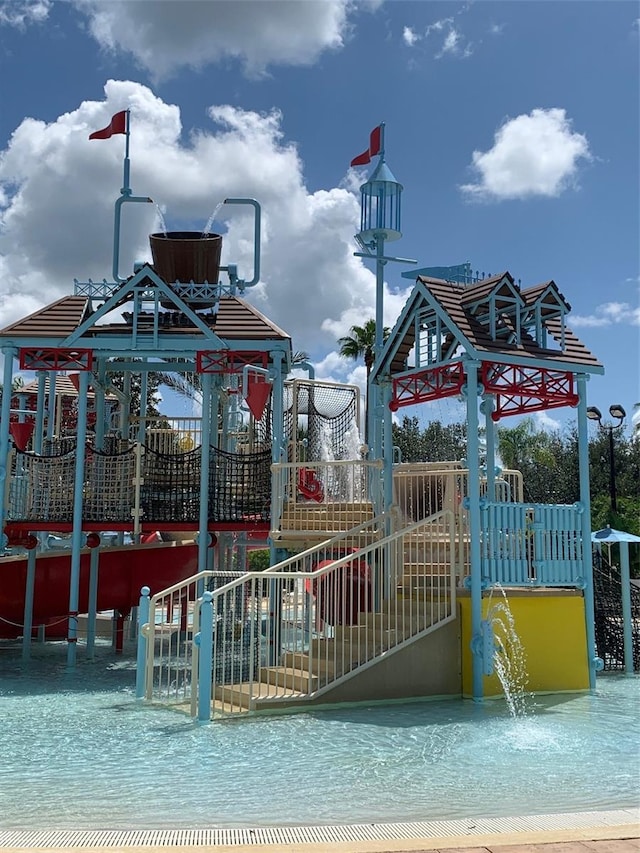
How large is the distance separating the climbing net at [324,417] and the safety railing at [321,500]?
2723 mm

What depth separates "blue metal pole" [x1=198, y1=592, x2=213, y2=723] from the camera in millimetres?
9086

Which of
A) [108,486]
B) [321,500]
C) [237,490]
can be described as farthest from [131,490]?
[321,500]

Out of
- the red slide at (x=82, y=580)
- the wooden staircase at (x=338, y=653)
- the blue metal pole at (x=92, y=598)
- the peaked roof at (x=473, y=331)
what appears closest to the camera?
the wooden staircase at (x=338, y=653)

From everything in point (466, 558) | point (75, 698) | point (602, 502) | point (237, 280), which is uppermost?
point (237, 280)

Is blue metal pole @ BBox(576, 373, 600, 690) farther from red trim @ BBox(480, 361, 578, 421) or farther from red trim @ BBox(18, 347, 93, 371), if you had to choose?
red trim @ BBox(18, 347, 93, 371)

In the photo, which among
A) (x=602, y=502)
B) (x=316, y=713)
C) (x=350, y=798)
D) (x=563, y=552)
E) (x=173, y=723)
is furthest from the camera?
(x=602, y=502)

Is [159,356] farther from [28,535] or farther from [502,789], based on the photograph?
[502,789]

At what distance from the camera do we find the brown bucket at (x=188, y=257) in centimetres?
1752

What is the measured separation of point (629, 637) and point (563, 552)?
2753mm

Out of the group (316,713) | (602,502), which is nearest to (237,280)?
(316,713)

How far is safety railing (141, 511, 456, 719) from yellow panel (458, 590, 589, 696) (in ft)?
2.58

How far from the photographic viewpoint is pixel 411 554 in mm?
12055

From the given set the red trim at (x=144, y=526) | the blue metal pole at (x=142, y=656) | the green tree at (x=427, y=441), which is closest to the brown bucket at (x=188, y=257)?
the red trim at (x=144, y=526)

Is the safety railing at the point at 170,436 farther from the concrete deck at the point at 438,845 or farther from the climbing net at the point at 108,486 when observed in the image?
the concrete deck at the point at 438,845
